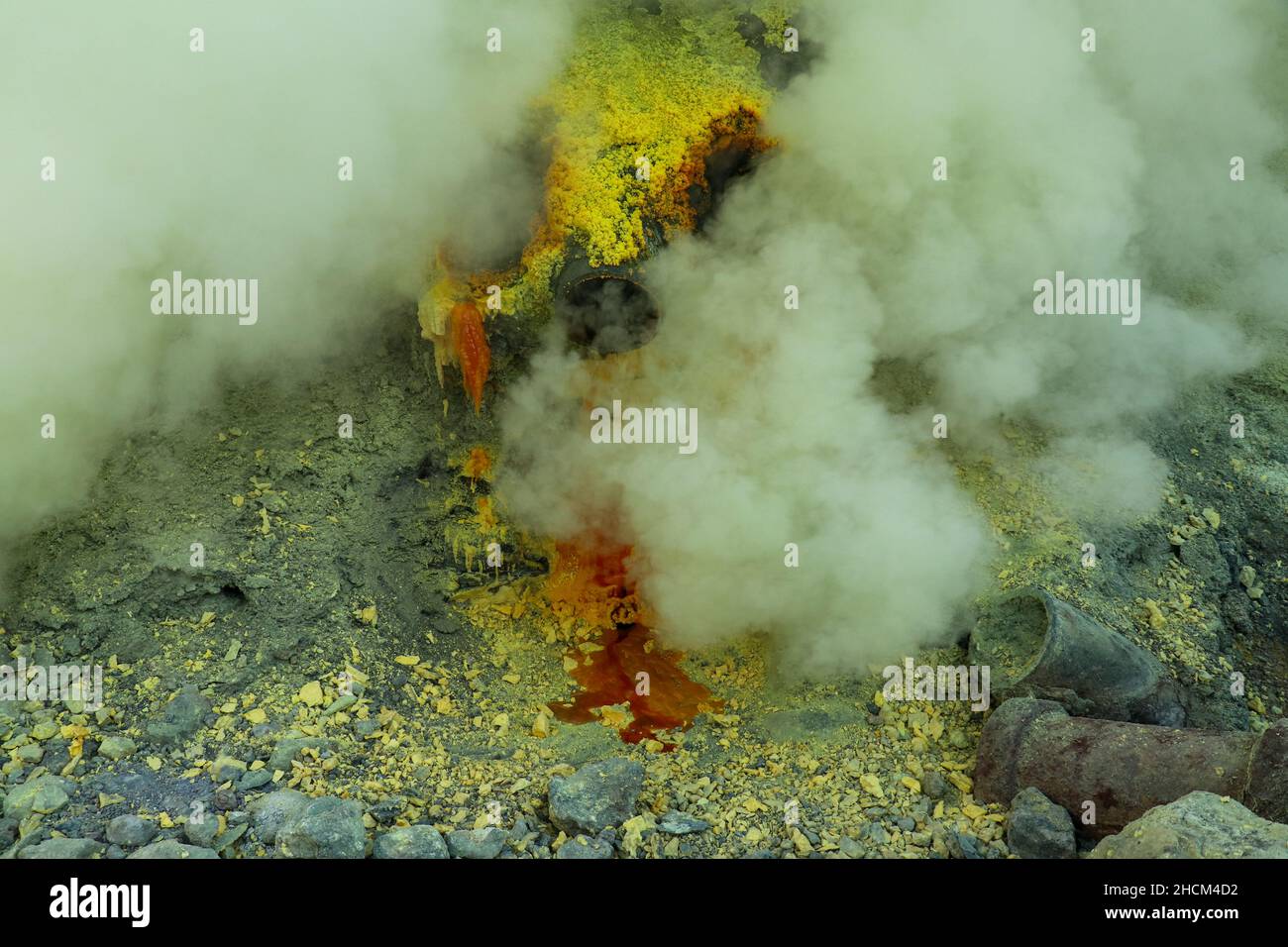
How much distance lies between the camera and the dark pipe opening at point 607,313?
6.41 metres

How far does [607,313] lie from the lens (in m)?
6.61

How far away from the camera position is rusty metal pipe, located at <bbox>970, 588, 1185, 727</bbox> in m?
5.44

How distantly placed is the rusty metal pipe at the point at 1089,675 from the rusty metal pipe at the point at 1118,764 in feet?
0.66

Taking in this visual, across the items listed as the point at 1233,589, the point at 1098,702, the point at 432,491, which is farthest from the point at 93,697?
the point at 1233,589

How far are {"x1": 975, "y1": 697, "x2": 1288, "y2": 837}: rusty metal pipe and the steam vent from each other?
4 centimetres

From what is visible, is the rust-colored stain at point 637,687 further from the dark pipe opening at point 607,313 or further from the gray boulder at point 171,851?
the gray boulder at point 171,851

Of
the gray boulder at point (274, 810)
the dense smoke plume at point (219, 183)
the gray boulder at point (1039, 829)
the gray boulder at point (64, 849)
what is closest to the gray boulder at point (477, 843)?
the gray boulder at point (274, 810)

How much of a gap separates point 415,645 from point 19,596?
234cm

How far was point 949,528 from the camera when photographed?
6320mm

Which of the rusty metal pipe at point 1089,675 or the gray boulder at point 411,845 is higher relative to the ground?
the rusty metal pipe at point 1089,675

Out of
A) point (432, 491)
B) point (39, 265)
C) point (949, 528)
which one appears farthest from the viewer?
point (432, 491)

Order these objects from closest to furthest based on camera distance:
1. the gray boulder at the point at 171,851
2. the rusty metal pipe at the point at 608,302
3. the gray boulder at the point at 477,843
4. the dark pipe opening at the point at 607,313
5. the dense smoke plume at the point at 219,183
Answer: the gray boulder at the point at 171,851, the gray boulder at the point at 477,843, the dense smoke plume at the point at 219,183, the rusty metal pipe at the point at 608,302, the dark pipe opening at the point at 607,313

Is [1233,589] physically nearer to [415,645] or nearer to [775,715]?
[775,715]

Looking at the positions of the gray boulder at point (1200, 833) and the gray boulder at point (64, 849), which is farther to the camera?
the gray boulder at point (64, 849)
